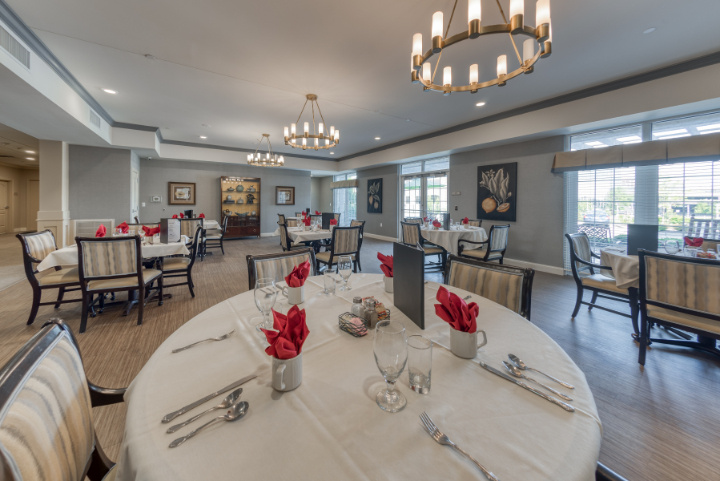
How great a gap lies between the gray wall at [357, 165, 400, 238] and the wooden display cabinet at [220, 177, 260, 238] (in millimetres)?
4042

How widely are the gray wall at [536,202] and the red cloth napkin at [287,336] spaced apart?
593 cm

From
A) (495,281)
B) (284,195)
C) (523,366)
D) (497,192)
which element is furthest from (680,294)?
(284,195)

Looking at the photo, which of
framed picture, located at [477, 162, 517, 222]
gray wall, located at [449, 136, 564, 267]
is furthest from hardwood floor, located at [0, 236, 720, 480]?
framed picture, located at [477, 162, 517, 222]

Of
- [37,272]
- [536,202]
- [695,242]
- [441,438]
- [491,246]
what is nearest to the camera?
[441,438]

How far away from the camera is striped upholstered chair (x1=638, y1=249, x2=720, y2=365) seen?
1793mm

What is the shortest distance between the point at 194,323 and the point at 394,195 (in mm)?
8378

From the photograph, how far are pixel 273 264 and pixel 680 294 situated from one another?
285 cm

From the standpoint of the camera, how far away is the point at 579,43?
3.18 meters

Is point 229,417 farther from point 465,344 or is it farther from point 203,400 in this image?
point 465,344

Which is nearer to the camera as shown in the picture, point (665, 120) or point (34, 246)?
point (34, 246)

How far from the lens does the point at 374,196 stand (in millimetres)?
9867

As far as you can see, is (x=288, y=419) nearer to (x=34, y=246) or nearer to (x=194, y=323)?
(x=194, y=323)

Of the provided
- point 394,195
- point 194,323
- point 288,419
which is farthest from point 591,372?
→ point 394,195

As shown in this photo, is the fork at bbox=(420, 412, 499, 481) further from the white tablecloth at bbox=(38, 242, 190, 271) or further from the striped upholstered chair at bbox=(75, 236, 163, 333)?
the white tablecloth at bbox=(38, 242, 190, 271)
